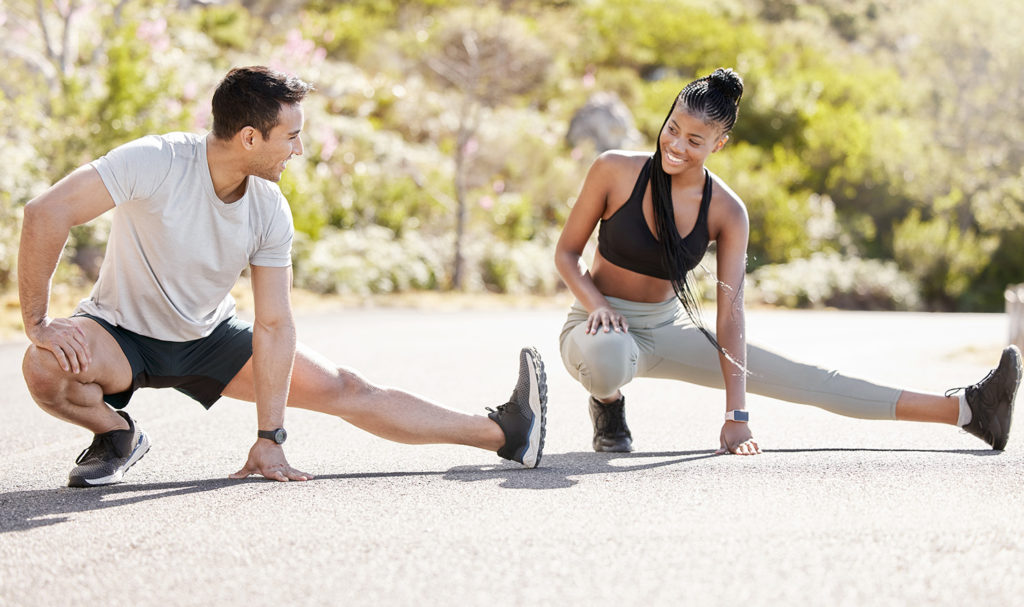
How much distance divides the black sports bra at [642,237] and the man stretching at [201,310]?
2.53 feet

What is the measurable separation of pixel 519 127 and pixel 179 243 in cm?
2100

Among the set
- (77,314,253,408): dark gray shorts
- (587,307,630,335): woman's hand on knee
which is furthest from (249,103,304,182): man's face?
(587,307,630,335): woman's hand on knee

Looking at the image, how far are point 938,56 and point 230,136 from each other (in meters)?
26.6

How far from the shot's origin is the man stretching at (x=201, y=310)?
3.85 metres

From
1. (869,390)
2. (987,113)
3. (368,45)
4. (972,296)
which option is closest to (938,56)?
(987,113)

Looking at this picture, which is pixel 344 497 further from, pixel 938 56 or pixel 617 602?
pixel 938 56

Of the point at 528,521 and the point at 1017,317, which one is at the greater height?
the point at 1017,317

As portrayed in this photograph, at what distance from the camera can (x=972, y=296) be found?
2397cm

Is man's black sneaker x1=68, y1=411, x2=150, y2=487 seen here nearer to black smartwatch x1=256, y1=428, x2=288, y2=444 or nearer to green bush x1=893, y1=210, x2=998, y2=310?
black smartwatch x1=256, y1=428, x2=288, y2=444

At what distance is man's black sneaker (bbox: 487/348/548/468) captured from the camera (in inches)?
173

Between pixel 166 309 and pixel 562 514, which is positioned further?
pixel 166 309

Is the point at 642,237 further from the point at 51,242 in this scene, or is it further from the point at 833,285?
the point at 833,285

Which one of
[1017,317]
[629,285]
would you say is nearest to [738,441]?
[629,285]

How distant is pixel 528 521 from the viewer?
3379mm
